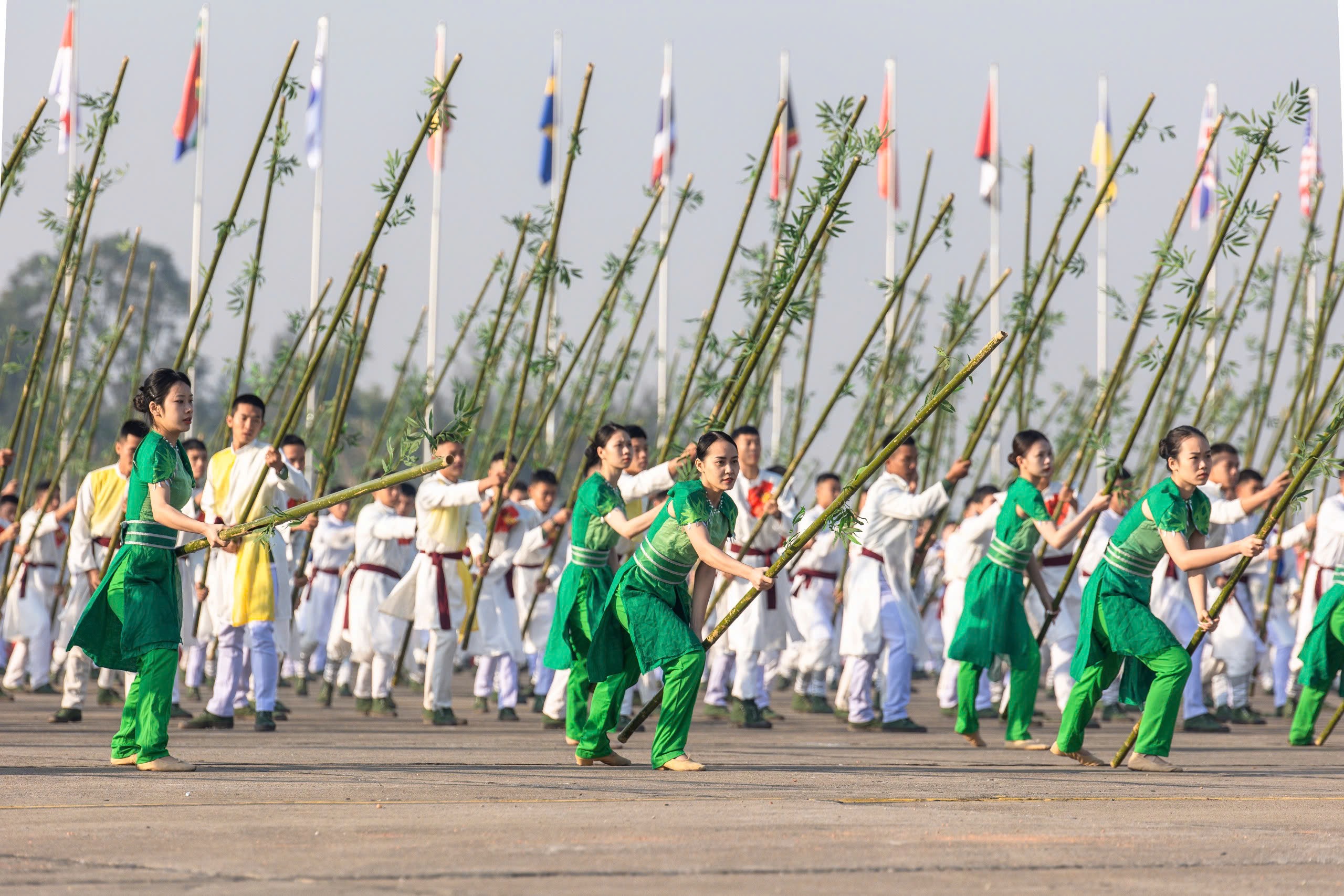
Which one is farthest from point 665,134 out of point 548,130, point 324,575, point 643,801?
point 643,801

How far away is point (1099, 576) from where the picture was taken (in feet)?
24.8

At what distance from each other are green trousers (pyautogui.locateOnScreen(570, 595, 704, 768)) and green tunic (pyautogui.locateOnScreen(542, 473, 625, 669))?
14.1 inches

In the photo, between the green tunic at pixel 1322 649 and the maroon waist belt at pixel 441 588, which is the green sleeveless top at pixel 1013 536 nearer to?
the green tunic at pixel 1322 649

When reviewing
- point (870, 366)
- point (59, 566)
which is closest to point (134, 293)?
point (59, 566)

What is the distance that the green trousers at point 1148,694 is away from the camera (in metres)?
7.29

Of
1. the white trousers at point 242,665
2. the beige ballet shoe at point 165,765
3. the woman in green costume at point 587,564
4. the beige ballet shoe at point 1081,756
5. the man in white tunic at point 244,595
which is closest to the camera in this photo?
the beige ballet shoe at point 165,765

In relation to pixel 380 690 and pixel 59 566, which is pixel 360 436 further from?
pixel 59 566

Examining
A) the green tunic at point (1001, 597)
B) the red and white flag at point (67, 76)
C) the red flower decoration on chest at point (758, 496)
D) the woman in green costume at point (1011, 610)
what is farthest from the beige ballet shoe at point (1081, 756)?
the red and white flag at point (67, 76)

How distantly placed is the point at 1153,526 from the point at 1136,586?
0.27 metres

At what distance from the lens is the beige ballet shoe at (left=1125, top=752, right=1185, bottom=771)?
7406 mm

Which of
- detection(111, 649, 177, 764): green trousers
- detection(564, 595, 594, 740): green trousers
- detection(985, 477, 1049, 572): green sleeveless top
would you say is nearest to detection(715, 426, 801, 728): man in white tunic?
detection(985, 477, 1049, 572): green sleeveless top

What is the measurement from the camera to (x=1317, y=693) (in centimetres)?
930

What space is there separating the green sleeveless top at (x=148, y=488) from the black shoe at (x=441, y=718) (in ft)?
11.3

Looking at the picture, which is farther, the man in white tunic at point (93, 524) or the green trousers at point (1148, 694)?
the man in white tunic at point (93, 524)
